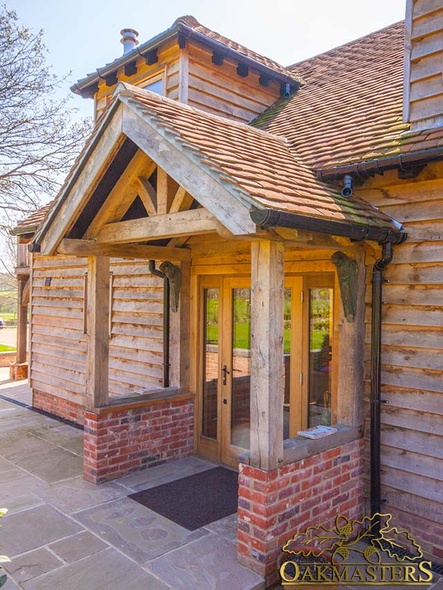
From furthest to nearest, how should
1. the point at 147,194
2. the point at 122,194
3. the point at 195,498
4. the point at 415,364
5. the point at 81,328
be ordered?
the point at 81,328 < the point at 122,194 < the point at 195,498 < the point at 147,194 < the point at 415,364

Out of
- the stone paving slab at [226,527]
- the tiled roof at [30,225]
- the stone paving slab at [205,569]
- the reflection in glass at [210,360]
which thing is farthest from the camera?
the tiled roof at [30,225]

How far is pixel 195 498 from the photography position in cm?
504

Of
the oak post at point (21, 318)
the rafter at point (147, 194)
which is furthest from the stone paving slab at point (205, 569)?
the oak post at point (21, 318)

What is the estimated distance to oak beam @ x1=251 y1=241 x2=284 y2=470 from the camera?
3598mm

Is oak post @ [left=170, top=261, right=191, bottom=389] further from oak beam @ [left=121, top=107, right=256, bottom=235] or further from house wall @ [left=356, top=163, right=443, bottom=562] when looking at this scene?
house wall @ [left=356, top=163, right=443, bottom=562]

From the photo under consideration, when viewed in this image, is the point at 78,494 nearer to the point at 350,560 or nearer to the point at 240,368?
the point at 240,368

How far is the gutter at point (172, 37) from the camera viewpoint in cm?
678

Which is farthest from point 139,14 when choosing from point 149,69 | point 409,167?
point 409,167

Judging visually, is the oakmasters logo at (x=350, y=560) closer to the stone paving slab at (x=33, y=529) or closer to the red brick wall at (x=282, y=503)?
the red brick wall at (x=282, y=503)

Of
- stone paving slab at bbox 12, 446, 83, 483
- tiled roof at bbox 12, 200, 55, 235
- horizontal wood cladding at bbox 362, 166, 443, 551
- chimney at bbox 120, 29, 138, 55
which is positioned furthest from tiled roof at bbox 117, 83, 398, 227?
tiled roof at bbox 12, 200, 55, 235

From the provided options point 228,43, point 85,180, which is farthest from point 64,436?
point 228,43

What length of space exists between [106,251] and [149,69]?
3873 millimetres

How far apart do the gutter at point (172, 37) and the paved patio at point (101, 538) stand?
6.04 metres

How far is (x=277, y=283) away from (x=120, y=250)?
8.55 ft
